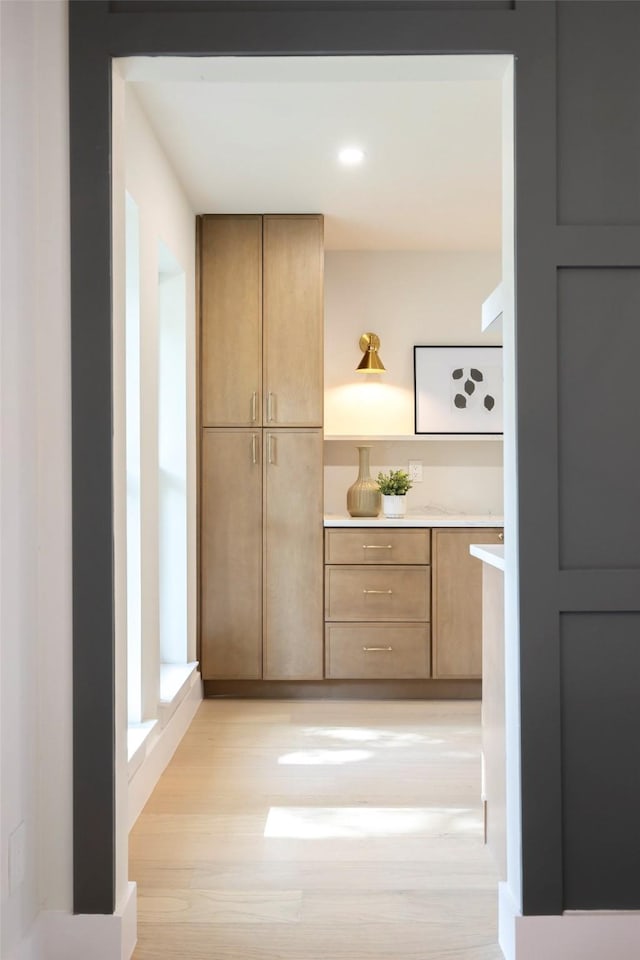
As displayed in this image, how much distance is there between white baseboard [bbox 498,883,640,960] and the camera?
5.98 feet

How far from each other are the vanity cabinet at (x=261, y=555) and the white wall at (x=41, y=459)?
229 centimetres

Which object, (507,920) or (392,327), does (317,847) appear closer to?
(507,920)

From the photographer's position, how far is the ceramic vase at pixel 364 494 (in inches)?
175

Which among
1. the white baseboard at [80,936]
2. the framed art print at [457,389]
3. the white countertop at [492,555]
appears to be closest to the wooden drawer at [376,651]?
the framed art print at [457,389]

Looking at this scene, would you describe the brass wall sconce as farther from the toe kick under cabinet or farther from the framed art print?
the toe kick under cabinet

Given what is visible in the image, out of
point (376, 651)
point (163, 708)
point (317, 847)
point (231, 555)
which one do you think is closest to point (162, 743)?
point (163, 708)

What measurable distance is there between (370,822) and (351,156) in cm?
258

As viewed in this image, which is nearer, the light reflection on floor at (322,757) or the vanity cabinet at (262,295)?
the light reflection on floor at (322,757)

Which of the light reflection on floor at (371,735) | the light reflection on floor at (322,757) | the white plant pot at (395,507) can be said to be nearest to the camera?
the light reflection on floor at (322,757)

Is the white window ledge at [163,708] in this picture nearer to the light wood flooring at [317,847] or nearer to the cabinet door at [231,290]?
the light wood flooring at [317,847]

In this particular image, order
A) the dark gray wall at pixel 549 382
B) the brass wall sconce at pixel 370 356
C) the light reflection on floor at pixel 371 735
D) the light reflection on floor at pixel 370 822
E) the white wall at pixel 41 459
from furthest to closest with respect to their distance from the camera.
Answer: the brass wall sconce at pixel 370 356 < the light reflection on floor at pixel 371 735 < the light reflection on floor at pixel 370 822 < the dark gray wall at pixel 549 382 < the white wall at pixel 41 459

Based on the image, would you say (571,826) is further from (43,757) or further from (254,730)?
(254,730)

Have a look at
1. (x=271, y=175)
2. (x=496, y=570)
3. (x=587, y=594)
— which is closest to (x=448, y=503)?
(x=271, y=175)

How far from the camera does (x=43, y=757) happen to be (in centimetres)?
183
